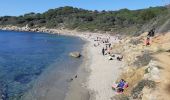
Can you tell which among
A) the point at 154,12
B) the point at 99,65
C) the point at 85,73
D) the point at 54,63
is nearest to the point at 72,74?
the point at 85,73

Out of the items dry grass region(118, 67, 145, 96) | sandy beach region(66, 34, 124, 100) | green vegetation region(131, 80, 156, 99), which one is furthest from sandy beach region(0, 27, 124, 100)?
green vegetation region(131, 80, 156, 99)

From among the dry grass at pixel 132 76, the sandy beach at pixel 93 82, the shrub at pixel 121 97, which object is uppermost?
the dry grass at pixel 132 76

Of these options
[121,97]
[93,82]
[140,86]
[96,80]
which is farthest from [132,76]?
[96,80]

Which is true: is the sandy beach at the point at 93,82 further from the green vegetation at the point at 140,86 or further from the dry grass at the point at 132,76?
the green vegetation at the point at 140,86

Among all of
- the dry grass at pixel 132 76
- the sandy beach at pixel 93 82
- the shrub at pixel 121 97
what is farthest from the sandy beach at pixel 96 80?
the dry grass at pixel 132 76

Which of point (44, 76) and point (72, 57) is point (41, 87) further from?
point (72, 57)

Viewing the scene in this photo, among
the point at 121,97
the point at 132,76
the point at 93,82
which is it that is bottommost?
the point at 93,82

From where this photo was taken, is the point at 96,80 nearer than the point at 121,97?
No

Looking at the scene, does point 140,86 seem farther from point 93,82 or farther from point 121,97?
point 93,82

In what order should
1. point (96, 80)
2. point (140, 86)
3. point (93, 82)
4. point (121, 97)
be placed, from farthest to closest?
1. point (96, 80)
2. point (93, 82)
3. point (121, 97)
4. point (140, 86)

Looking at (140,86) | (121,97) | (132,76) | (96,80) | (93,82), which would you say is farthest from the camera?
(96,80)

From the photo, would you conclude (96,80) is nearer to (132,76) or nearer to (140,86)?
(132,76)

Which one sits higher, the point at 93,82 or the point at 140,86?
the point at 140,86

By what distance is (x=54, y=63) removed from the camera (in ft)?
195
